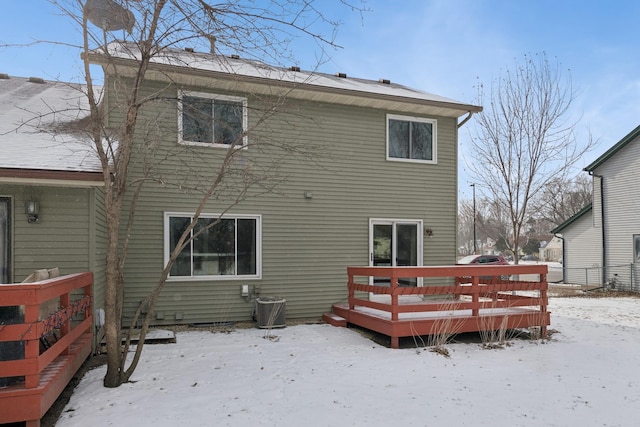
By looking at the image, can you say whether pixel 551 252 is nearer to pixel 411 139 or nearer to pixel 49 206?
pixel 411 139

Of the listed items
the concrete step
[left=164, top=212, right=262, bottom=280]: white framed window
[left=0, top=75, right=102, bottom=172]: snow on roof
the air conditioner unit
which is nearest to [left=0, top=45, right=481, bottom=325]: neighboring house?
[left=164, top=212, right=262, bottom=280]: white framed window

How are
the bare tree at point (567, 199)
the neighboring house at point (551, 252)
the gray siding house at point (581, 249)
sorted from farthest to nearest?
the neighboring house at point (551, 252) → the bare tree at point (567, 199) → the gray siding house at point (581, 249)

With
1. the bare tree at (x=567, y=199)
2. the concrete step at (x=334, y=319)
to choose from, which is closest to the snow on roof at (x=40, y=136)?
the concrete step at (x=334, y=319)

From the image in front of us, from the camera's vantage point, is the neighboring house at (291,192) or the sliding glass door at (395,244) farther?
the sliding glass door at (395,244)

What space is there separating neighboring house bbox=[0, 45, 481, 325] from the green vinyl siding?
21 millimetres

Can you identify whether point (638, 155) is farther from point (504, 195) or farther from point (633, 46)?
point (504, 195)

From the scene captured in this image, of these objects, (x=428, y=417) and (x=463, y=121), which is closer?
(x=428, y=417)

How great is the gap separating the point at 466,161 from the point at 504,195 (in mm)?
1552

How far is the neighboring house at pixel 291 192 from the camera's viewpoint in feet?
25.4

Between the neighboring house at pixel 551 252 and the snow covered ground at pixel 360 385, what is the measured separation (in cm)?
4712

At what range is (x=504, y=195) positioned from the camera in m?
13.2

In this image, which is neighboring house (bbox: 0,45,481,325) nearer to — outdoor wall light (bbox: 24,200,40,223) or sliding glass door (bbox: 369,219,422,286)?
sliding glass door (bbox: 369,219,422,286)

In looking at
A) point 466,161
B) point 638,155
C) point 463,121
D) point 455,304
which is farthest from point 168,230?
point 638,155

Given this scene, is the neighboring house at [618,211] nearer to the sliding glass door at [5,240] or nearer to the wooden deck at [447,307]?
the wooden deck at [447,307]
